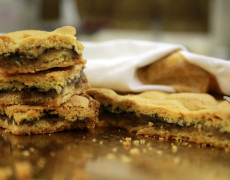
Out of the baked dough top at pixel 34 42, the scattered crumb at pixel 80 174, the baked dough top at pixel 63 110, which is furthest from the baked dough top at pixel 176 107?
the scattered crumb at pixel 80 174

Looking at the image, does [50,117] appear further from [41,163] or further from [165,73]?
[165,73]

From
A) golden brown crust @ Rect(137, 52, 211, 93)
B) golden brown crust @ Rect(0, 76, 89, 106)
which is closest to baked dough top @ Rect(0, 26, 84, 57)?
golden brown crust @ Rect(0, 76, 89, 106)

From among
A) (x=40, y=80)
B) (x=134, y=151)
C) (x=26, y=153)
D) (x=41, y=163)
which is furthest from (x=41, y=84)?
(x=134, y=151)

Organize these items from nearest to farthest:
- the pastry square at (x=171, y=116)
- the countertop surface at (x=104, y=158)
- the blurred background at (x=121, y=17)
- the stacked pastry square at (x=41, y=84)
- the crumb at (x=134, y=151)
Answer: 1. the countertop surface at (x=104, y=158)
2. the crumb at (x=134, y=151)
3. the pastry square at (x=171, y=116)
4. the stacked pastry square at (x=41, y=84)
5. the blurred background at (x=121, y=17)

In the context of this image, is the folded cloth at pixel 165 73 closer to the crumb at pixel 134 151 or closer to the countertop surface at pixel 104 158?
the countertop surface at pixel 104 158

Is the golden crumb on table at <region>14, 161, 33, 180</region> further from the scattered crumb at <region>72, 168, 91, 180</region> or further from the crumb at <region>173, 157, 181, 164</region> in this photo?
the crumb at <region>173, 157, 181, 164</region>

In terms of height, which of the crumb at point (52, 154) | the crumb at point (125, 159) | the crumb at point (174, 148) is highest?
the crumb at point (52, 154)

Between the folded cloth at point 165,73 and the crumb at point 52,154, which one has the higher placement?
the folded cloth at point 165,73
